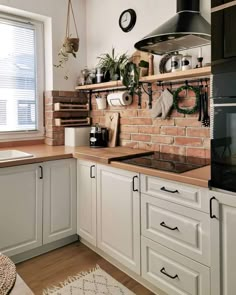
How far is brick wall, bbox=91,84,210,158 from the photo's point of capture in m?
2.13

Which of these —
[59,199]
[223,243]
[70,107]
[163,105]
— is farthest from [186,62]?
[59,199]

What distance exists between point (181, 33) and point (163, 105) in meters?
0.74

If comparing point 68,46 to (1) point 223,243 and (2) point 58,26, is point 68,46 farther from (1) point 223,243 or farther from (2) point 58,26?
(1) point 223,243

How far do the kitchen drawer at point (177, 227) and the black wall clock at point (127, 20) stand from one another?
1.72m

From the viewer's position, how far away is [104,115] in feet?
9.88

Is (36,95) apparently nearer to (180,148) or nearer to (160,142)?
(160,142)

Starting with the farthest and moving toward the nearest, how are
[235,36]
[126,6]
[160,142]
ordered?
[126,6] → [160,142] → [235,36]

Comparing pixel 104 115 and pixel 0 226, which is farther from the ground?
pixel 104 115

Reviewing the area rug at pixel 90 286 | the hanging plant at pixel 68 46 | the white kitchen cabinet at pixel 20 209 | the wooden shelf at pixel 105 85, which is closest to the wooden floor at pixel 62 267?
the area rug at pixel 90 286

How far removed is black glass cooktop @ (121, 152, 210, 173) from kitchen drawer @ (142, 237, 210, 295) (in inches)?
20.0

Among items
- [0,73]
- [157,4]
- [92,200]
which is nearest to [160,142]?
[92,200]

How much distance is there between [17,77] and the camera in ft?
9.52

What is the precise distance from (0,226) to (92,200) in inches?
29.9

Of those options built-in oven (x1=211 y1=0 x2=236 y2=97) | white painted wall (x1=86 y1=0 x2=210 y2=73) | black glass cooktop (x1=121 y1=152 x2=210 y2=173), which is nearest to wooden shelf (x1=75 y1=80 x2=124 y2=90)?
white painted wall (x1=86 y1=0 x2=210 y2=73)
